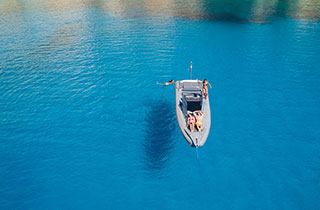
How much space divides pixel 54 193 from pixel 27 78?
19122 millimetres

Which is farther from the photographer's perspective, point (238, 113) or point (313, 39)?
point (313, 39)

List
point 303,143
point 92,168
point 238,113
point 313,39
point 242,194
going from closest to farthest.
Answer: point 242,194 → point 92,168 → point 303,143 → point 238,113 → point 313,39

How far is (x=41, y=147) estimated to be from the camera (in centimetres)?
1859

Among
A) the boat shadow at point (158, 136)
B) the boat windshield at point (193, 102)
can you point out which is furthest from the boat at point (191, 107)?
the boat shadow at point (158, 136)

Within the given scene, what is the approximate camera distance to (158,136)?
18875 mm

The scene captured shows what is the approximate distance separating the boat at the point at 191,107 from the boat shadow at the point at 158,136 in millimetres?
2329

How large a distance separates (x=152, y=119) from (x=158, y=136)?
2.50 m

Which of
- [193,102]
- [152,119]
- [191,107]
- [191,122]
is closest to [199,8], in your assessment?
[152,119]

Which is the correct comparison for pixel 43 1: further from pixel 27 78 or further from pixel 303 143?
pixel 303 143

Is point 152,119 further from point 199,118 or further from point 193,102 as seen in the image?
point 199,118

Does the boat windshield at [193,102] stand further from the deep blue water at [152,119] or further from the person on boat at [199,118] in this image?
the deep blue water at [152,119]

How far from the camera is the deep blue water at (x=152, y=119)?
1515cm

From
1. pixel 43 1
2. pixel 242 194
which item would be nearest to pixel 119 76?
pixel 242 194

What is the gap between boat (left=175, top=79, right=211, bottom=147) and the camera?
1556 cm
